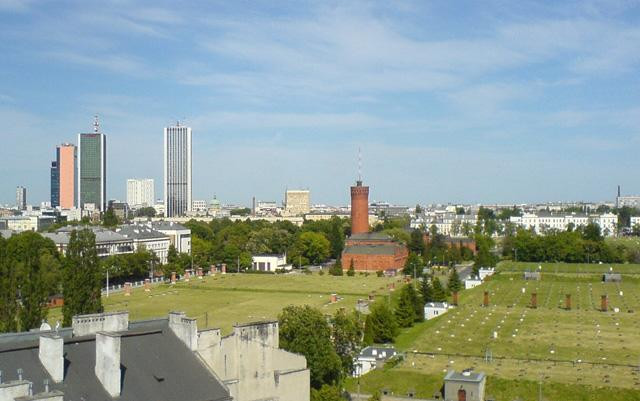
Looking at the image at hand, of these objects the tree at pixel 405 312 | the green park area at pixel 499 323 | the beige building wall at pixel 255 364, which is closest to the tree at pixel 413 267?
the green park area at pixel 499 323

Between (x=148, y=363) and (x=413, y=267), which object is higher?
(x=148, y=363)

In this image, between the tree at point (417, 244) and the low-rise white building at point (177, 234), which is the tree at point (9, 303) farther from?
the tree at point (417, 244)

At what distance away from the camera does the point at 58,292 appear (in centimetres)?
5950

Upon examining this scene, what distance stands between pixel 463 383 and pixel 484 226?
125234 millimetres

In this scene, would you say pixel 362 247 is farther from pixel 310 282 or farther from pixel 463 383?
pixel 463 383

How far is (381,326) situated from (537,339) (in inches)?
355

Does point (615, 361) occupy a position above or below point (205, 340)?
below

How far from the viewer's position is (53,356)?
52.5 ft

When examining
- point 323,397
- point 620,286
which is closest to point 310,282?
point 620,286

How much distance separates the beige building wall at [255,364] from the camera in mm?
19531

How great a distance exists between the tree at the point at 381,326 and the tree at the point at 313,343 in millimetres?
13156

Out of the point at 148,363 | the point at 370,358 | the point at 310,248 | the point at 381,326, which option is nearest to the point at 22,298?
the point at 148,363

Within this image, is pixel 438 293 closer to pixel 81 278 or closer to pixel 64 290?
pixel 81 278

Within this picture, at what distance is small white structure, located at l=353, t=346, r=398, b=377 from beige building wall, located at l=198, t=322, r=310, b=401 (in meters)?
13.3
